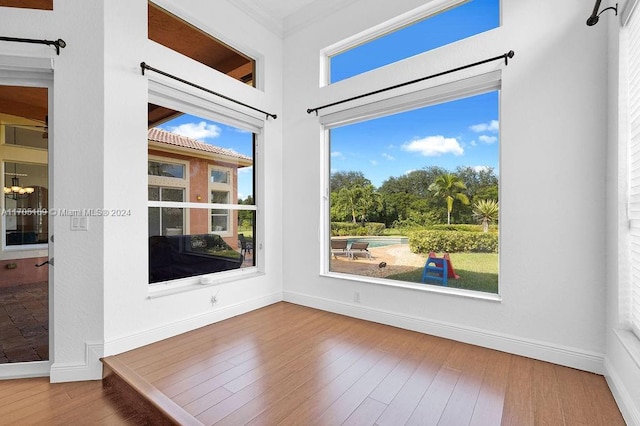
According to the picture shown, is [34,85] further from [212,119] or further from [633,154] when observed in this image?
[633,154]

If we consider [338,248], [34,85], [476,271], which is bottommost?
[476,271]

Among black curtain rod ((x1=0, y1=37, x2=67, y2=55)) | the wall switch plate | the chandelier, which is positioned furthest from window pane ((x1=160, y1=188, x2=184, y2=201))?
black curtain rod ((x1=0, y1=37, x2=67, y2=55))

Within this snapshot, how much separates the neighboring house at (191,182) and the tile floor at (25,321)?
0.89 m

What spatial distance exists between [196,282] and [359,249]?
5.72ft

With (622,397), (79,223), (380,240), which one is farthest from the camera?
(380,240)

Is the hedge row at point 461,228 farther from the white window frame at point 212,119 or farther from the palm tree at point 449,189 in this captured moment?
the white window frame at point 212,119

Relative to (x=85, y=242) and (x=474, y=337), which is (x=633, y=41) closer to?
(x=474, y=337)

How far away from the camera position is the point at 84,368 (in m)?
2.18

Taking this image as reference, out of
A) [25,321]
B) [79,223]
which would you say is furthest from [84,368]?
[79,223]

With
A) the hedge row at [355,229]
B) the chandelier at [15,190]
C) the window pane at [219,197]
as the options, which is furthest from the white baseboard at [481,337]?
the chandelier at [15,190]

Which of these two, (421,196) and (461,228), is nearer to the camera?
(461,228)

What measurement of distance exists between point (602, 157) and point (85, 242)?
3.69 metres

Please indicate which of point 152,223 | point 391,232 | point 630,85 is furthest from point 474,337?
point 152,223

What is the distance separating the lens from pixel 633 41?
1.68 metres
